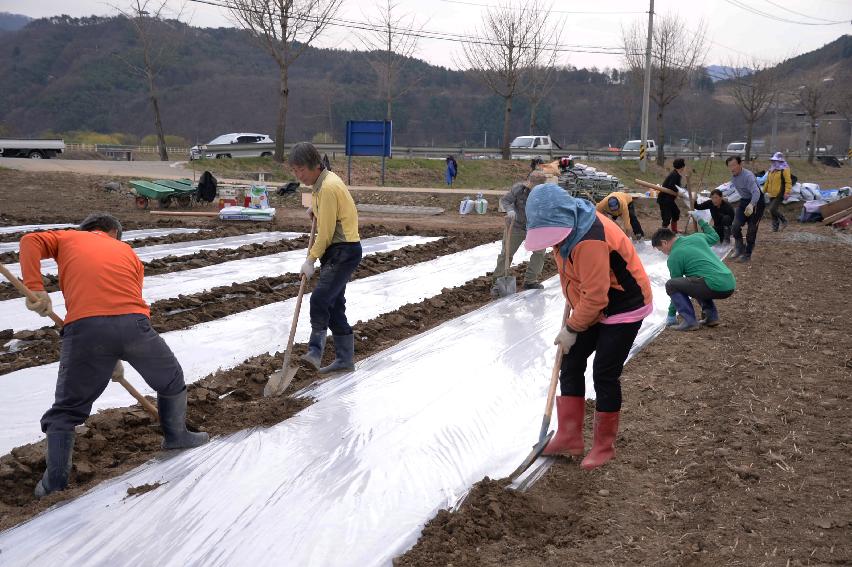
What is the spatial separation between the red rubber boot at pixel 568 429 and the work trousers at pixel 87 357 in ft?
7.73

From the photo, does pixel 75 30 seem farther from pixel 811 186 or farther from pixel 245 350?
pixel 245 350

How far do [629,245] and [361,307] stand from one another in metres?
4.57

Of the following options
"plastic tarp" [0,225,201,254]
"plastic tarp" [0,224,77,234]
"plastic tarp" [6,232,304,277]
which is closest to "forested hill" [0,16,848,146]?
"plastic tarp" [0,225,201,254]

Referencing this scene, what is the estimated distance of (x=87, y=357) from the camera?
3996 mm

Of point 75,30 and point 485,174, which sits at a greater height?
point 75,30

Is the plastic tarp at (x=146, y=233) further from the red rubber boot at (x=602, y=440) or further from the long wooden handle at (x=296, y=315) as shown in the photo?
the red rubber boot at (x=602, y=440)

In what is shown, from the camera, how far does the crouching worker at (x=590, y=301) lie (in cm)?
413

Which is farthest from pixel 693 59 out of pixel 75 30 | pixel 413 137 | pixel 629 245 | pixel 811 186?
pixel 75 30

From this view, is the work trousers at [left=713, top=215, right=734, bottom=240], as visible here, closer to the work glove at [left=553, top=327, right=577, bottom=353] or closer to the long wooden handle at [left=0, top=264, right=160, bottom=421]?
the work glove at [left=553, top=327, right=577, bottom=353]

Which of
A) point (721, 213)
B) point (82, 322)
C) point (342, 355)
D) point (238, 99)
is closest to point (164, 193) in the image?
point (721, 213)

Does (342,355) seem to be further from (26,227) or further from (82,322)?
(26,227)

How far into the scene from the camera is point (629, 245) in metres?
4.35

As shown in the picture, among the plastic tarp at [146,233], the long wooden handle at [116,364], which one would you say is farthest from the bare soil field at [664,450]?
the plastic tarp at [146,233]

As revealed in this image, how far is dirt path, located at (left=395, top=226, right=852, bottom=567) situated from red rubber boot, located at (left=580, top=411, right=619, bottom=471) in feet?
0.21
